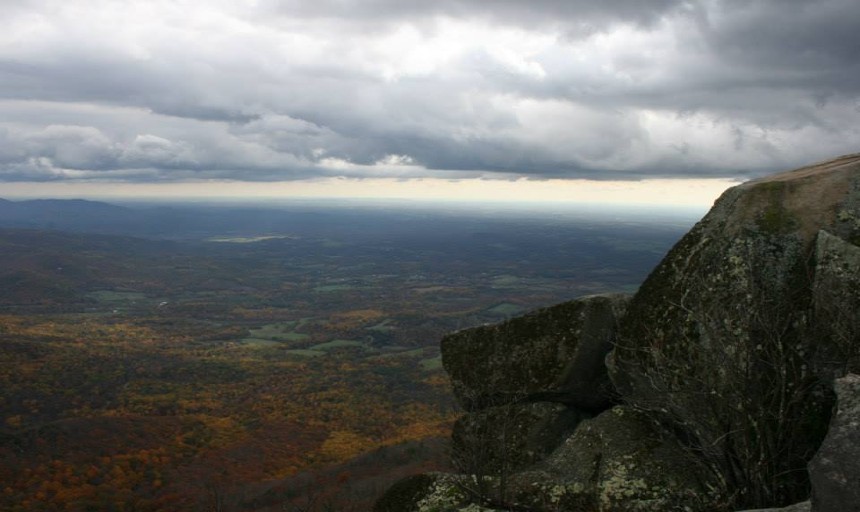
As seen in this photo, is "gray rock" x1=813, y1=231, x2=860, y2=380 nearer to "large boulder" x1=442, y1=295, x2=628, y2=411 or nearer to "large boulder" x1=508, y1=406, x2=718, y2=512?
"large boulder" x1=508, y1=406, x2=718, y2=512

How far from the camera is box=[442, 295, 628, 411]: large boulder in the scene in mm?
15820

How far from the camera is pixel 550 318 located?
673 inches

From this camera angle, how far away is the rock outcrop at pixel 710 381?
8.57 meters

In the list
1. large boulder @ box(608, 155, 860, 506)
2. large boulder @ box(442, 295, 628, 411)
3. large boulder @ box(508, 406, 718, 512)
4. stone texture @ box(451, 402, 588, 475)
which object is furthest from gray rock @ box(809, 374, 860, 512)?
stone texture @ box(451, 402, 588, 475)

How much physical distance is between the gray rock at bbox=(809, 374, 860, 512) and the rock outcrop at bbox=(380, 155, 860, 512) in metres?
0.01

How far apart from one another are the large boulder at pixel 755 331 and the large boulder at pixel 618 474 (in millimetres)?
564

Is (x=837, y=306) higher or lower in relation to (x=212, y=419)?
higher

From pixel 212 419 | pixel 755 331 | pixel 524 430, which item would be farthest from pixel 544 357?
pixel 212 419

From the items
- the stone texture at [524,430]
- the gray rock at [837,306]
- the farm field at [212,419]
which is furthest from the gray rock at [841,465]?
the farm field at [212,419]

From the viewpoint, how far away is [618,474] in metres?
11.2

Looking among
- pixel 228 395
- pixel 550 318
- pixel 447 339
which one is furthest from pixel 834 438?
pixel 228 395

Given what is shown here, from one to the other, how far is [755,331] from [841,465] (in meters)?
3.63

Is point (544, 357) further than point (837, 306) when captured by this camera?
Yes

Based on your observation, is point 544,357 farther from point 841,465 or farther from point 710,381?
point 841,465
